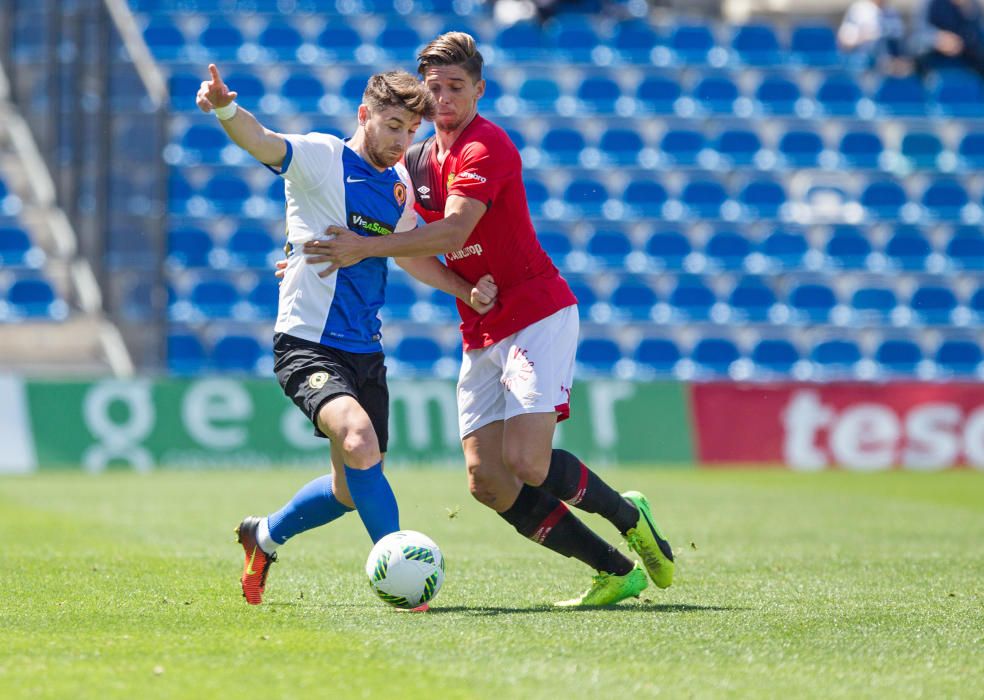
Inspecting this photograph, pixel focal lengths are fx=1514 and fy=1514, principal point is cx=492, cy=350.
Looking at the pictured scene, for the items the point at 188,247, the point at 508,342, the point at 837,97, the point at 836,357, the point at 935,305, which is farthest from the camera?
the point at 837,97

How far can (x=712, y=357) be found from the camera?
19.2 meters

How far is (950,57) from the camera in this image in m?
21.7

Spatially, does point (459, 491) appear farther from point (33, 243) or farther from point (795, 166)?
point (795, 166)

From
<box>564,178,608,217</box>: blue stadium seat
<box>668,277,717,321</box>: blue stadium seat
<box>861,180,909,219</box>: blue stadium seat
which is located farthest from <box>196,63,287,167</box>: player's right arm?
<box>861,180,909,219</box>: blue stadium seat

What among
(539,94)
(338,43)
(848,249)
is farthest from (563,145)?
(848,249)

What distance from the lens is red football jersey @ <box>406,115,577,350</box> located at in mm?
6656

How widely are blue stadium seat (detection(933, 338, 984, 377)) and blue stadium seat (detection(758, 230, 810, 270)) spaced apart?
2.15m

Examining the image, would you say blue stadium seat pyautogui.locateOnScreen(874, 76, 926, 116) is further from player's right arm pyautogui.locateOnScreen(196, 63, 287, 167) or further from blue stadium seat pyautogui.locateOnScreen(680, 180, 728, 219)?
player's right arm pyautogui.locateOnScreen(196, 63, 287, 167)

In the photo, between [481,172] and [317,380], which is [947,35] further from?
[317,380]

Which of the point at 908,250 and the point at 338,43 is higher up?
the point at 338,43

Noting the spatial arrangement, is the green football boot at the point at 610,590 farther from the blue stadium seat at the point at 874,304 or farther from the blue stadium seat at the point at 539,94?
the blue stadium seat at the point at 539,94

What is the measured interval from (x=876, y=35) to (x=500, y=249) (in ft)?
52.1

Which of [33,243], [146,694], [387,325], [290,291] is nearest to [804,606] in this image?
[290,291]

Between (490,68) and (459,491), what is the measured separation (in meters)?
9.30
